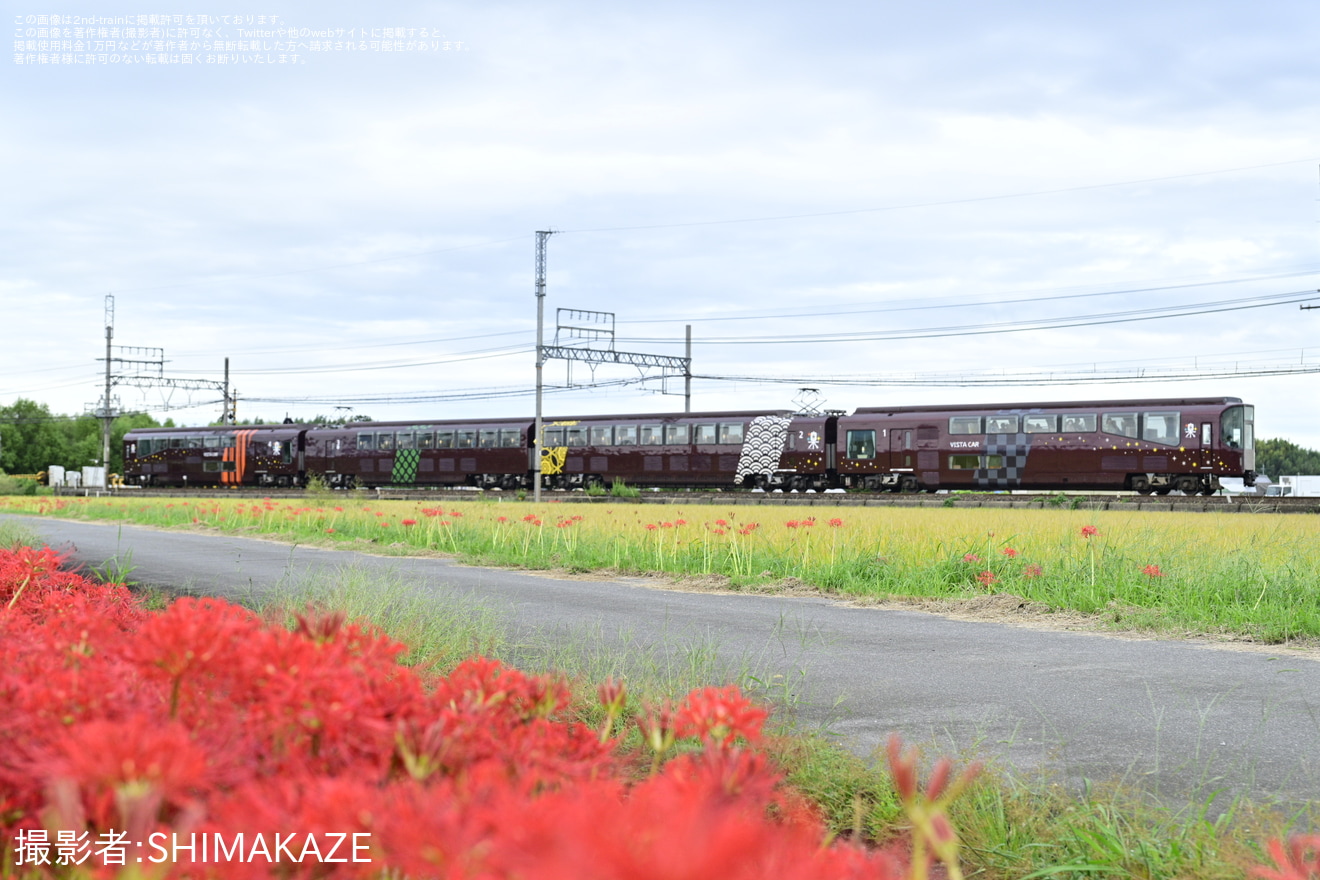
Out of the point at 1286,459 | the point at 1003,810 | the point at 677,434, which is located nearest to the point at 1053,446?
the point at 677,434

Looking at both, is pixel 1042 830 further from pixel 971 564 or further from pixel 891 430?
pixel 891 430

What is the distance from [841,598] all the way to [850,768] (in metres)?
7.61

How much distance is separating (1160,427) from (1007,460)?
16.3ft

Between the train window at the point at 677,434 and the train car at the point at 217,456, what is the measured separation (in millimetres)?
20246

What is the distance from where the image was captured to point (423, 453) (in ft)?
163

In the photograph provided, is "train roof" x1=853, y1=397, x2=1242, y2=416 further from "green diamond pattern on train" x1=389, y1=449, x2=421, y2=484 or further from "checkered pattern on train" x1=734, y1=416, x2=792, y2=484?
"green diamond pattern on train" x1=389, y1=449, x2=421, y2=484

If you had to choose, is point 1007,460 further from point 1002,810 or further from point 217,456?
point 217,456

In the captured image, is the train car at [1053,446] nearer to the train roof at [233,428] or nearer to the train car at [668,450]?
the train car at [668,450]

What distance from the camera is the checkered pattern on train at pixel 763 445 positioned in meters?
41.7

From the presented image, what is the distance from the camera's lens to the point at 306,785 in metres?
1.53

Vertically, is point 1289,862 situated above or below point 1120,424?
below

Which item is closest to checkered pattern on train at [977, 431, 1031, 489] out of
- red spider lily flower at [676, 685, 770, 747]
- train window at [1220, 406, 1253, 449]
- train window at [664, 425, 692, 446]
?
train window at [1220, 406, 1253, 449]

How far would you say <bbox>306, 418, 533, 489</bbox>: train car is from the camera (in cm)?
→ 4781

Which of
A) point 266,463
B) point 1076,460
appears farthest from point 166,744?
point 266,463
